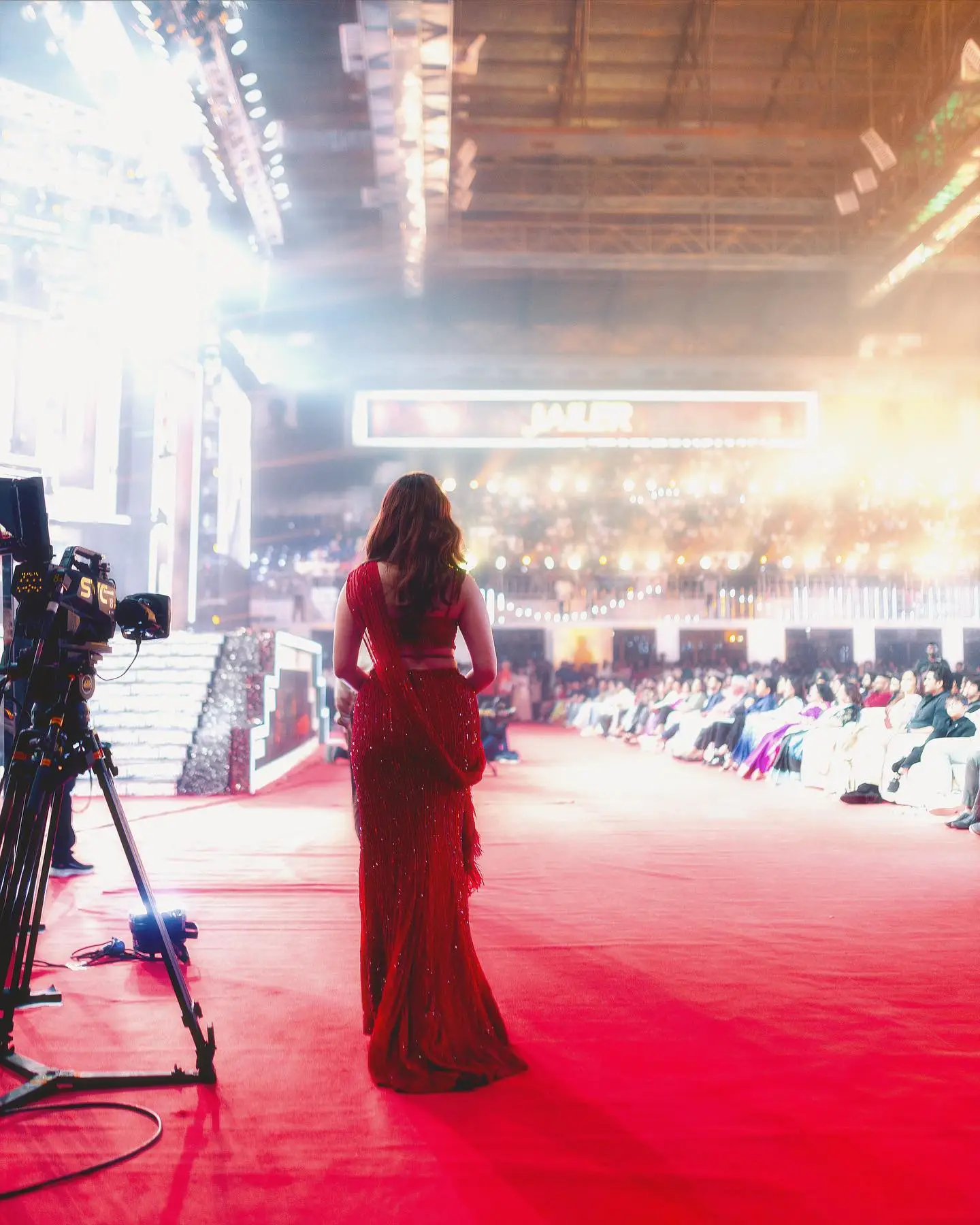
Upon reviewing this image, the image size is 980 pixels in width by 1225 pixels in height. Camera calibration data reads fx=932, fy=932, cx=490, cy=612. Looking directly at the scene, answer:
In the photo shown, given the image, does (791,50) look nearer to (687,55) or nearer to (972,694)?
(687,55)

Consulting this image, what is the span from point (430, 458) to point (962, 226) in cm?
1021

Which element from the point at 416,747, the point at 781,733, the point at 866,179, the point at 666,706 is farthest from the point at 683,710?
the point at 416,747

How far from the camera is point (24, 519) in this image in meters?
2.05

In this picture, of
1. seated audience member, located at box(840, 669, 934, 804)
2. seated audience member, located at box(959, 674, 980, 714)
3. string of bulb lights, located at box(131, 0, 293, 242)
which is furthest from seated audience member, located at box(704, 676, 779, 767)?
string of bulb lights, located at box(131, 0, 293, 242)

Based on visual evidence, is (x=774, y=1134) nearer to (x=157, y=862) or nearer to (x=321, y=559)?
(x=157, y=862)

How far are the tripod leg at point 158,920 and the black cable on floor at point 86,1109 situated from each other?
15 cm

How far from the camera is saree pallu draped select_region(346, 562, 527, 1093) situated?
6.70 feet

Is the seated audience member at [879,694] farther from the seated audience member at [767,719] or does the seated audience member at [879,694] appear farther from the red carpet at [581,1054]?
the red carpet at [581,1054]

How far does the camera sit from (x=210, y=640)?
8219 millimetres

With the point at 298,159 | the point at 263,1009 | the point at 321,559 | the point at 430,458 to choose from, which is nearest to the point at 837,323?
the point at 430,458

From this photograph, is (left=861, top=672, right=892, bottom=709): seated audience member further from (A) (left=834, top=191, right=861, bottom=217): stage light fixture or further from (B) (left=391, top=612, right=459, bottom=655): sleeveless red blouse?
(B) (left=391, top=612, right=459, bottom=655): sleeveless red blouse

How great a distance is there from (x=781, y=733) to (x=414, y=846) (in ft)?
21.7

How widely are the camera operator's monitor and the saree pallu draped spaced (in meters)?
0.69

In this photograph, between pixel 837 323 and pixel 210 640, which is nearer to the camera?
pixel 210 640
